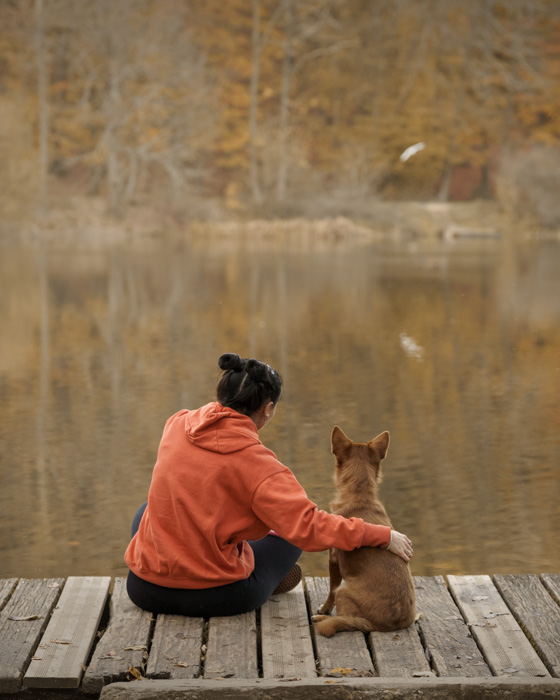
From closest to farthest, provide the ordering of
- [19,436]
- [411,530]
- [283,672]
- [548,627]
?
[283,672] → [548,627] → [411,530] → [19,436]

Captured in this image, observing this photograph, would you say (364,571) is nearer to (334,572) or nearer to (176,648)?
(334,572)

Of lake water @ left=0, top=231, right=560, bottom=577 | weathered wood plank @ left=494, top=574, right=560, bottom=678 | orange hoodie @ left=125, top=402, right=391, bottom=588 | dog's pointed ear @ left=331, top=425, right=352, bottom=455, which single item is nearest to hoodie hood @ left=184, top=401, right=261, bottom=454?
orange hoodie @ left=125, top=402, right=391, bottom=588

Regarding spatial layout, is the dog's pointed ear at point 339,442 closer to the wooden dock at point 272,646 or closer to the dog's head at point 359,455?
the dog's head at point 359,455

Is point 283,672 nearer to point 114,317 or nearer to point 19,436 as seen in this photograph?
point 19,436

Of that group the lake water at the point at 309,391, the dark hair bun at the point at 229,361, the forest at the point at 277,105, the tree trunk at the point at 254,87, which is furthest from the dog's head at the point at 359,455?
the tree trunk at the point at 254,87

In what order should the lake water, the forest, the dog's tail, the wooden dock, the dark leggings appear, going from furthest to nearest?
the forest → the lake water → the dark leggings → the dog's tail → the wooden dock

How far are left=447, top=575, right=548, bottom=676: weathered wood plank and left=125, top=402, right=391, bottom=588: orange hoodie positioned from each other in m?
0.49

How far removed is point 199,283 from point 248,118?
28.3m

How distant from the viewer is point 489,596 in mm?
3672

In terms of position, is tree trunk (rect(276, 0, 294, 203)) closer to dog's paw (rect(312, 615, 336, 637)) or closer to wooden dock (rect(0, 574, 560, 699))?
wooden dock (rect(0, 574, 560, 699))

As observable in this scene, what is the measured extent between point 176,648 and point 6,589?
821 millimetres

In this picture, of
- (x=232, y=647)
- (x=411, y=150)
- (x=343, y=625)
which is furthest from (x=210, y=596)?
(x=411, y=150)

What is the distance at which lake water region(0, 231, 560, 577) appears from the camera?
209 inches

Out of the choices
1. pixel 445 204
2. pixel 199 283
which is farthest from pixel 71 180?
pixel 199 283
